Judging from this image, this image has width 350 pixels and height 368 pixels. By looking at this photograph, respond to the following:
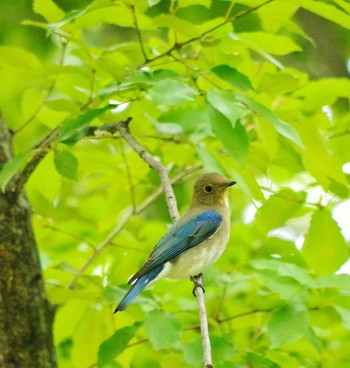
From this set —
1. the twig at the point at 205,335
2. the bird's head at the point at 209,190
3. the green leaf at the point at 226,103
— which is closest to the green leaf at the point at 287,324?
the twig at the point at 205,335

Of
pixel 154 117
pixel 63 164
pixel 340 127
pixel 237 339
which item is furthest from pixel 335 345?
pixel 63 164

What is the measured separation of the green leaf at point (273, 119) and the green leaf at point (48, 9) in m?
1.00

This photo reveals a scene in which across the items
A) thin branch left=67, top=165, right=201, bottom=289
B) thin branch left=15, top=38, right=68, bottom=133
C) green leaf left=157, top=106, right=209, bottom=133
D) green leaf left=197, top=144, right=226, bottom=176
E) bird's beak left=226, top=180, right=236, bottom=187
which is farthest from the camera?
bird's beak left=226, top=180, right=236, bottom=187

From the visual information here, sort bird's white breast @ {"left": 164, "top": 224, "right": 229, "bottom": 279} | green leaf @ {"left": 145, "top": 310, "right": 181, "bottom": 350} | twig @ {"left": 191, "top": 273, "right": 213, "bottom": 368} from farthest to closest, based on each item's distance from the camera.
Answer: bird's white breast @ {"left": 164, "top": 224, "right": 229, "bottom": 279}
green leaf @ {"left": 145, "top": 310, "right": 181, "bottom": 350}
twig @ {"left": 191, "top": 273, "right": 213, "bottom": 368}

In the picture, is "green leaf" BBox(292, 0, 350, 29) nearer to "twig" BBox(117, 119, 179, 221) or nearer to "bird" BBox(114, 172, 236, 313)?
"twig" BBox(117, 119, 179, 221)

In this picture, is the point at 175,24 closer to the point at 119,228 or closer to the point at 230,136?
the point at 230,136

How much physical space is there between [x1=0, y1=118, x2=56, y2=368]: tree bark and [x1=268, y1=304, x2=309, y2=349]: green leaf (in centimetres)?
92

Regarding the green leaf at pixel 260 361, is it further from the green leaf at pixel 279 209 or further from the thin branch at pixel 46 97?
the thin branch at pixel 46 97

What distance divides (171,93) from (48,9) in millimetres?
964

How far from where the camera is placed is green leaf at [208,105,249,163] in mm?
2949

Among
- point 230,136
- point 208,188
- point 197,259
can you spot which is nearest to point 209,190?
point 208,188

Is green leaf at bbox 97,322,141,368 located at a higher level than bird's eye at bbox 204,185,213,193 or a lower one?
lower

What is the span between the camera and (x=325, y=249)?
3.57m

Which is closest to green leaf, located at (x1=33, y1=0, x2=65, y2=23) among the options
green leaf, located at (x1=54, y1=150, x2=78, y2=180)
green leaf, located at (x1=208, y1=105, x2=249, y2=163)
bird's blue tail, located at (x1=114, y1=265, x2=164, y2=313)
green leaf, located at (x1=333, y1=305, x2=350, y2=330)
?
green leaf, located at (x1=54, y1=150, x2=78, y2=180)
